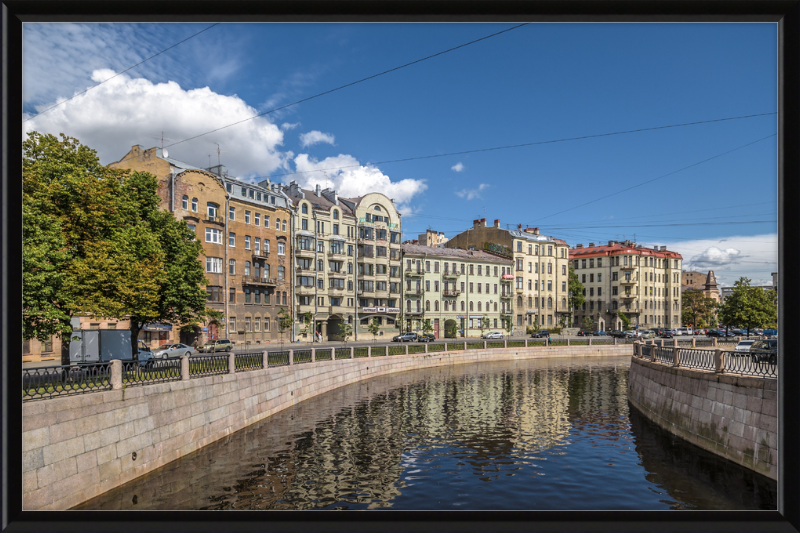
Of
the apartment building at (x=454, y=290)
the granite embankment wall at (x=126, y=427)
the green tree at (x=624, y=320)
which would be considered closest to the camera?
the granite embankment wall at (x=126, y=427)

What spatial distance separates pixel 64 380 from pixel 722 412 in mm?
16728

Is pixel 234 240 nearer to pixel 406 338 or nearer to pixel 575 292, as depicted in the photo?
pixel 406 338

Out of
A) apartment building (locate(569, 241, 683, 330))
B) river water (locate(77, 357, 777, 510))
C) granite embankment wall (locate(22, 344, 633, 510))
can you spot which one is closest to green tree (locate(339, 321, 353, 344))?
river water (locate(77, 357, 777, 510))

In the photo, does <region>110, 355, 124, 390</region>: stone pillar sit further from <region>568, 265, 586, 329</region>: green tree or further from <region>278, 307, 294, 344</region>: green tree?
<region>568, 265, 586, 329</region>: green tree

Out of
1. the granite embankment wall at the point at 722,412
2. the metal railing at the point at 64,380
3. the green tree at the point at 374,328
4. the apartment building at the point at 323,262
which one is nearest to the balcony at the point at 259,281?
the apartment building at the point at 323,262

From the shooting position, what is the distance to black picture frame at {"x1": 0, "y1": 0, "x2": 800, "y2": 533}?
12.2 feet

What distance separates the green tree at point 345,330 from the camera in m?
57.2

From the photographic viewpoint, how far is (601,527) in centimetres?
368

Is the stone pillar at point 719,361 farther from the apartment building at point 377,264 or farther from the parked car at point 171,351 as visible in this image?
the apartment building at point 377,264

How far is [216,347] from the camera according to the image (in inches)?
1678

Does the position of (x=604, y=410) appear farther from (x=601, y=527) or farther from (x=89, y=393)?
(x=601, y=527)

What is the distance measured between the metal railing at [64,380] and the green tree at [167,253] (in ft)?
47.2
